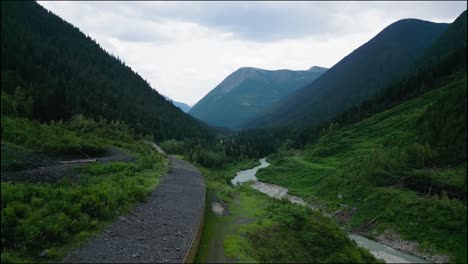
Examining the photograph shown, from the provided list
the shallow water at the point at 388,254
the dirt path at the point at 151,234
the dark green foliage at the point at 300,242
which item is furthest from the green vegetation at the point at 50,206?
the shallow water at the point at 388,254

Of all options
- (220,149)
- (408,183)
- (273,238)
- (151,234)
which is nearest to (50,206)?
(151,234)

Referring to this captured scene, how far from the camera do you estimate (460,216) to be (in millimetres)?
39719

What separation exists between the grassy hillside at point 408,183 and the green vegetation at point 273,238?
14.9 metres

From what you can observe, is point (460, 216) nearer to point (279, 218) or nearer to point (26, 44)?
point (279, 218)

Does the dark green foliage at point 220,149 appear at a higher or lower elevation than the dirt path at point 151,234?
lower

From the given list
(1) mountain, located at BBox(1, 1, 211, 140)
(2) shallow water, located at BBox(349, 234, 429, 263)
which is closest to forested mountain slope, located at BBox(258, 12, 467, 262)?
(2) shallow water, located at BBox(349, 234, 429, 263)

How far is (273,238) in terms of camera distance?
2761cm

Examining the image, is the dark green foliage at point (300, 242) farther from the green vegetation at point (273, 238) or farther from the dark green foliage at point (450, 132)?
the dark green foliage at point (450, 132)

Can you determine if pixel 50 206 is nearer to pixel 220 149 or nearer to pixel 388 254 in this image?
pixel 388 254

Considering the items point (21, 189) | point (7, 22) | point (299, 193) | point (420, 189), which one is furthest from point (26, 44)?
point (420, 189)

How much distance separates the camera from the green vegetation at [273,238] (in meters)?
24.2

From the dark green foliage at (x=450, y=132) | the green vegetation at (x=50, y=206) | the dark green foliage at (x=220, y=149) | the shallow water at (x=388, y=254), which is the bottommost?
the shallow water at (x=388, y=254)

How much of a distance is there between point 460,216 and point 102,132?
61.8 metres

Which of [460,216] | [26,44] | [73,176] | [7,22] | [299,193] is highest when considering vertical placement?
[7,22]
